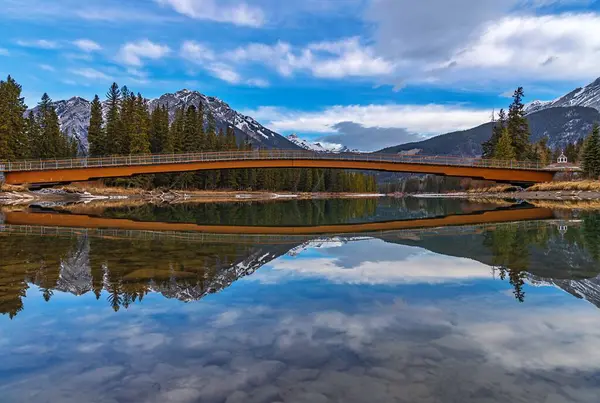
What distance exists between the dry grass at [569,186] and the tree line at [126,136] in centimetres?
6431

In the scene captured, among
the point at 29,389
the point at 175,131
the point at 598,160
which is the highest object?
the point at 175,131

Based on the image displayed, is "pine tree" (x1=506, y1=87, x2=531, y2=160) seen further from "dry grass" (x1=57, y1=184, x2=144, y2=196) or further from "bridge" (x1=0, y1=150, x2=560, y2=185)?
"dry grass" (x1=57, y1=184, x2=144, y2=196)

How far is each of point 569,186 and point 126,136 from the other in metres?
74.4

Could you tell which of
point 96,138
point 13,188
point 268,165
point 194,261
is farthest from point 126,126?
point 194,261

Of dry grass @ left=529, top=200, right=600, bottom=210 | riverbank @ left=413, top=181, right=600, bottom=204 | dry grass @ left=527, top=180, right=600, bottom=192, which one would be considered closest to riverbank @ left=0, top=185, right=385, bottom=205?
dry grass @ left=529, top=200, right=600, bottom=210

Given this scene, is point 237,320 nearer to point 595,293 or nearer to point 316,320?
point 316,320

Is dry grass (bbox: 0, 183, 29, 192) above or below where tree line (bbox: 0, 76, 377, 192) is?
below

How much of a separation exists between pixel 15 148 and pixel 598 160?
300 ft

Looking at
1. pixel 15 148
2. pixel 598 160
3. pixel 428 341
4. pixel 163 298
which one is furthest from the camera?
pixel 15 148

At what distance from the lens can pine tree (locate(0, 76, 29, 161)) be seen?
6856 centimetres

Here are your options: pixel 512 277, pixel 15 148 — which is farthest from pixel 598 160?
pixel 15 148

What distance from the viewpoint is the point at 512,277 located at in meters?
11.4

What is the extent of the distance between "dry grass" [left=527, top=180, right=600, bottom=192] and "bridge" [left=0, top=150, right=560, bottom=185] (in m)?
1.27

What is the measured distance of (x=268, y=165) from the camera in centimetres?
6247
